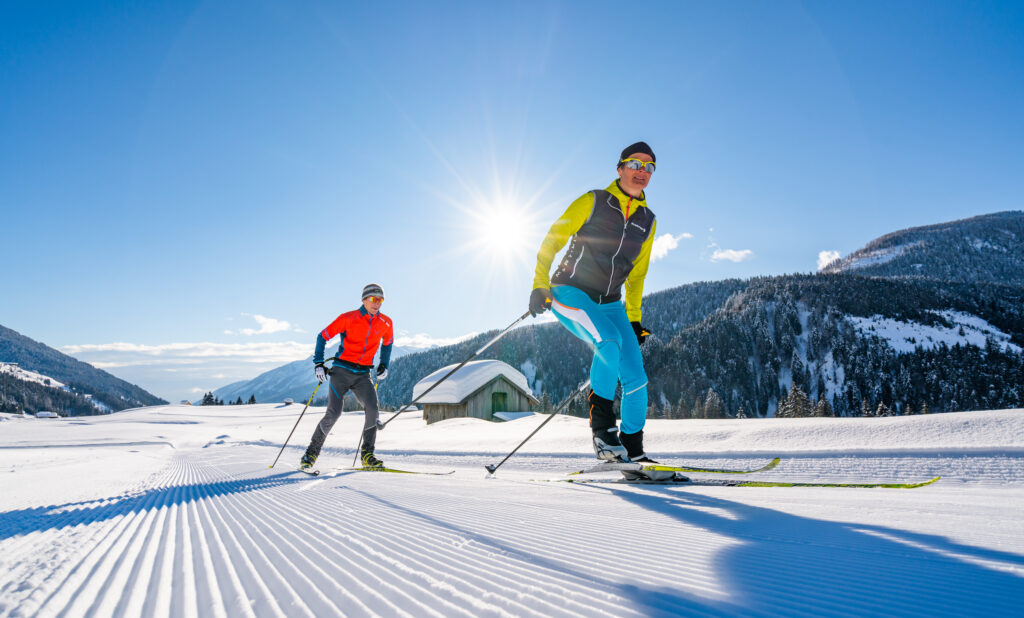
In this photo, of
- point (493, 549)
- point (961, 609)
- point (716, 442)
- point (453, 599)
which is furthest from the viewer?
point (716, 442)

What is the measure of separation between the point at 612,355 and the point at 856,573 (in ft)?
7.66

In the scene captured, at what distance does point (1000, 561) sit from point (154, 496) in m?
4.10

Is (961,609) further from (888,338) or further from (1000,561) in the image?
(888,338)

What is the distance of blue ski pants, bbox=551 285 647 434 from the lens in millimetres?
3430

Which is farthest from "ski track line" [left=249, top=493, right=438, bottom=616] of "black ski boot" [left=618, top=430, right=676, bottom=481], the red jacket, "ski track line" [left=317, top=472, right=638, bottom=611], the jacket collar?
the red jacket

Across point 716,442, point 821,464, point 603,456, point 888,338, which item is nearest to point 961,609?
point 603,456

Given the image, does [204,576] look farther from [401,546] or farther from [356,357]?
[356,357]

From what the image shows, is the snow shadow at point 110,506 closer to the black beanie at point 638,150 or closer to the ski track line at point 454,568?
the ski track line at point 454,568

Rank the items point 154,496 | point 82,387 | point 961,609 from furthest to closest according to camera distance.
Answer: point 82,387 → point 154,496 → point 961,609

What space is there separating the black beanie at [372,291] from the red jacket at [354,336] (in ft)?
0.62

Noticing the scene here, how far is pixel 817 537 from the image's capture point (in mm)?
1462

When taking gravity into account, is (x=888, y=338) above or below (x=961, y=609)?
above

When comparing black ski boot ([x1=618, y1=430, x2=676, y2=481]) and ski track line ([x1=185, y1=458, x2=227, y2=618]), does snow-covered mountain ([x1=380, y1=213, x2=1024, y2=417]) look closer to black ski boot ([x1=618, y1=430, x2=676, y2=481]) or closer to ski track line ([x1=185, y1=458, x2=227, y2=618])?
black ski boot ([x1=618, y1=430, x2=676, y2=481])

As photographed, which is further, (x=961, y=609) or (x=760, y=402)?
(x=760, y=402)
